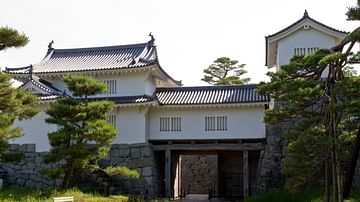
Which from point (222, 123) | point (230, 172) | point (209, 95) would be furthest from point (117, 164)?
point (230, 172)

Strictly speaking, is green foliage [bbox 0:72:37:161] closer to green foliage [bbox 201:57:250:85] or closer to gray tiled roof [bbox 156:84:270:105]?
gray tiled roof [bbox 156:84:270:105]

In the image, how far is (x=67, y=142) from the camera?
1605 cm

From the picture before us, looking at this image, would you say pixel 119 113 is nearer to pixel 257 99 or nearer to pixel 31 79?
pixel 31 79

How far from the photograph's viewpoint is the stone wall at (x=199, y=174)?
27.2 meters

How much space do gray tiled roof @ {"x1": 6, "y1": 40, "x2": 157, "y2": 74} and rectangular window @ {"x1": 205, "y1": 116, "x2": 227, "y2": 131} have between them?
3.90 m

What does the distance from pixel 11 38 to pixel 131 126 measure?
9.28 metres

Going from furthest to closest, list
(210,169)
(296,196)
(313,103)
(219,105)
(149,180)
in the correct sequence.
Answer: (210,169), (219,105), (149,180), (296,196), (313,103)

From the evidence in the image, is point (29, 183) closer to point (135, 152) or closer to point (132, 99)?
point (135, 152)

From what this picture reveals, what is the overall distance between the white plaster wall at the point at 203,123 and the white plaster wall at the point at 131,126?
2.02ft

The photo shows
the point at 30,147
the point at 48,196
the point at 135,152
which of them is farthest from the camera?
the point at 30,147

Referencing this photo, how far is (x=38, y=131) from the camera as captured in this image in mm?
20812

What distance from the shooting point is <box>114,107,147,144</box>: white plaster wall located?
2042cm

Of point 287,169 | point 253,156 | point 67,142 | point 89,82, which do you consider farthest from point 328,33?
point 67,142

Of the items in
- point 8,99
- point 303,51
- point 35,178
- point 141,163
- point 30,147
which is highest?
point 303,51
